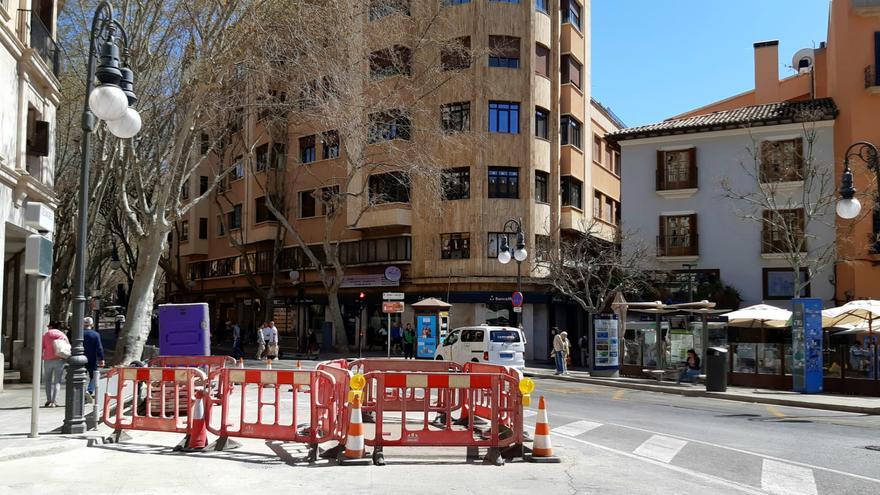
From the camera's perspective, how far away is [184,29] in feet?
77.2

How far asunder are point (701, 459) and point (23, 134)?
17.1 meters

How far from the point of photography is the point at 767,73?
4822 cm

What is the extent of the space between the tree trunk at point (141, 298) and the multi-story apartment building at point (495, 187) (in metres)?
17.2

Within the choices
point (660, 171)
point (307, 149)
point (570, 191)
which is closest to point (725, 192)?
point (660, 171)

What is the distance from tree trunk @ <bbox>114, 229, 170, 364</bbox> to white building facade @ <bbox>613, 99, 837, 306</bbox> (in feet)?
77.7

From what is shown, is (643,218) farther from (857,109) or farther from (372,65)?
(372,65)

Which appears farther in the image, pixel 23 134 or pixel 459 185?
pixel 459 185

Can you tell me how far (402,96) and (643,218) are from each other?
44.5ft

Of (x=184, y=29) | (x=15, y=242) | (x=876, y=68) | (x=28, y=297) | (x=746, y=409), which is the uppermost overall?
(x=876, y=68)

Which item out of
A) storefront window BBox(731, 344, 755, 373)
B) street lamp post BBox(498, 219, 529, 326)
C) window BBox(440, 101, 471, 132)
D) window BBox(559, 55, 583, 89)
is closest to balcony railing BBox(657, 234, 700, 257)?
street lamp post BBox(498, 219, 529, 326)

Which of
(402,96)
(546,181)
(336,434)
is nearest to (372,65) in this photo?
(402,96)

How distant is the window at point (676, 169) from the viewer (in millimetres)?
40594

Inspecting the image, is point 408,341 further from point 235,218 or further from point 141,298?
point 235,218

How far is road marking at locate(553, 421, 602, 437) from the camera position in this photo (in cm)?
1373
